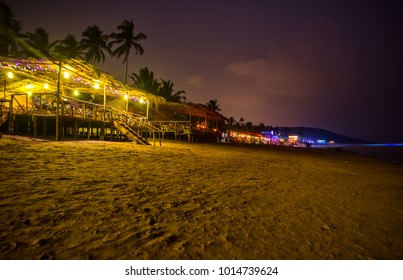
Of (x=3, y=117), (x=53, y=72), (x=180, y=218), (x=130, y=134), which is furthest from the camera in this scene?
(x=130, y=134)

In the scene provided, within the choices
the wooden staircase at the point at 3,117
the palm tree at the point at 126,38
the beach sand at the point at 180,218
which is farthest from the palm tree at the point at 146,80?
the beach sand at the point at 180,218

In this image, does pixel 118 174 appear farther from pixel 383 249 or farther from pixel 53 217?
pixel 383 249

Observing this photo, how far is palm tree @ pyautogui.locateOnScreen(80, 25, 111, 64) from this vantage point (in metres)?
33.4

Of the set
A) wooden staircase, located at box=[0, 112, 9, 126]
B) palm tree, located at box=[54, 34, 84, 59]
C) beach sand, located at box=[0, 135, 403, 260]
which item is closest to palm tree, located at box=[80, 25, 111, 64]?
palm tree, located at box=[54, 34, 84, 59]

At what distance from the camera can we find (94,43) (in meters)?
33.7

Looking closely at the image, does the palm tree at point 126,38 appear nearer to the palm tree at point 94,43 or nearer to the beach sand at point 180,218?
the palm tree at point 94,43

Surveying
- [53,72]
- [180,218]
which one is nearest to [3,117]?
[53,72]

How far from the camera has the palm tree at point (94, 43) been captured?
33.4 meters

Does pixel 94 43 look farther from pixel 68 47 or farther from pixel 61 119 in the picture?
pixel 61 119

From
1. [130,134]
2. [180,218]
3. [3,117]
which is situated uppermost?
[3,117]
